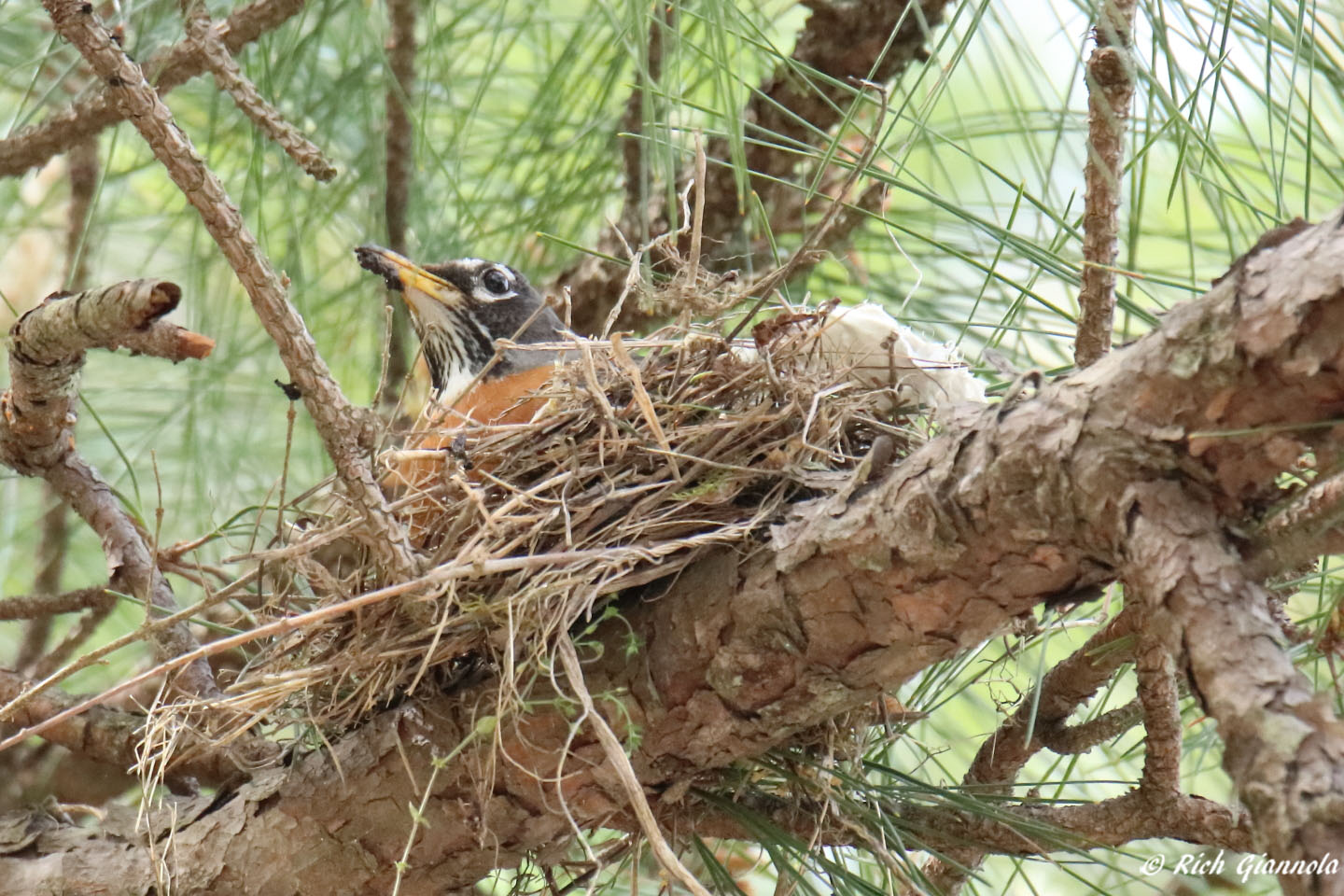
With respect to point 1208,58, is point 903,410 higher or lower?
lower

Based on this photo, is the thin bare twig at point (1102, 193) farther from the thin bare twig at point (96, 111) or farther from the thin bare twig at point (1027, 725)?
the thin bare twig at point (96, 111)

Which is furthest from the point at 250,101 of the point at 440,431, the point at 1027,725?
the point at 1027,725

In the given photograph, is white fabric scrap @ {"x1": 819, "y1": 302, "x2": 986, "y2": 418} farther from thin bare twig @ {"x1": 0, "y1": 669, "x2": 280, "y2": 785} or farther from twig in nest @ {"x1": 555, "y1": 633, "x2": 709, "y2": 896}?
thin bare twig @ {"x1": 0, "y1": 669, "x2": 280, "y2": 785}

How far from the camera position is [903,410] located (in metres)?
1.92

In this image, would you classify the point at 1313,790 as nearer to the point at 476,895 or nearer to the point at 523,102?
the point at 476,895

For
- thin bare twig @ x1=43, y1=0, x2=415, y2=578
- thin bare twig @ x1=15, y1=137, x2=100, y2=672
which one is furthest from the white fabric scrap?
thin bare twig @ x1=15, y1=137, x2=100, y2=672

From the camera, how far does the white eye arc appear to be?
299 cm

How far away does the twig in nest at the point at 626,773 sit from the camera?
1.33 meters

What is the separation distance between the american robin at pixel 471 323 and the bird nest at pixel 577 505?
0.51 metres

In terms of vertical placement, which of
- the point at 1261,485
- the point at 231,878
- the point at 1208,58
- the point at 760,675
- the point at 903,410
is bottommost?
the point at 231,878

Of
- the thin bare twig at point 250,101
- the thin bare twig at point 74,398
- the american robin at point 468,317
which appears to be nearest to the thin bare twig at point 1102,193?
the thin bare twig at point 250,101

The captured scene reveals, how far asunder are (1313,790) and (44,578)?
287 centimetres

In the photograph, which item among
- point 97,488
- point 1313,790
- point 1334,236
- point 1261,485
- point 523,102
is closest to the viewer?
point 1313,790

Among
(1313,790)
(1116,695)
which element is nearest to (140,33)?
(1313,790)
